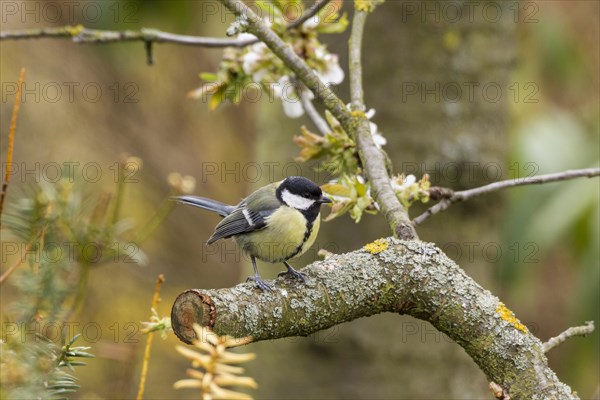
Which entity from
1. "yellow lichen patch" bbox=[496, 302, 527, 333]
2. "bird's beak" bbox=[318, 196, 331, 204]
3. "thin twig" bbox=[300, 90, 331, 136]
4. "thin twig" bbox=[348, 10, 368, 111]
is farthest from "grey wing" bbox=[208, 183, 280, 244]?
"yellow lichen patch" bbox=[496, 302, 527, 333]

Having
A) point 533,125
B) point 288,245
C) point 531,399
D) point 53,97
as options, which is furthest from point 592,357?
point 53,97

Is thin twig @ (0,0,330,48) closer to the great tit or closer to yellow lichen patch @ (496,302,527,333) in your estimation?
the great tit

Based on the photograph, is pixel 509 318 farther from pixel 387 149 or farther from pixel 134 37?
pixel 387 149

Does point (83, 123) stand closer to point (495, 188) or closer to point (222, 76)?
point (222, 76)

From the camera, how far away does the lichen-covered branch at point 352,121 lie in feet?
5.19

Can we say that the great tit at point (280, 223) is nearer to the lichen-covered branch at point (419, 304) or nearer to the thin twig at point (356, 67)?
the thin twig at point (356, 67)

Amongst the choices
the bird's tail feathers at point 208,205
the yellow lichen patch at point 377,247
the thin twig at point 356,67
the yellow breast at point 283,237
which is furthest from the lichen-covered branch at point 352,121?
the bird's tail feathers at point 208,205

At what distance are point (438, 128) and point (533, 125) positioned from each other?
2.37 meters

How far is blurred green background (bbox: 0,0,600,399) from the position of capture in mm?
2621

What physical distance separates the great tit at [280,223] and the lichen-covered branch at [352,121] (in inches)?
8.2

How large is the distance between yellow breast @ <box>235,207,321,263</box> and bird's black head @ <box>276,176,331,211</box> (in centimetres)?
3

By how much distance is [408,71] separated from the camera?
268 cm

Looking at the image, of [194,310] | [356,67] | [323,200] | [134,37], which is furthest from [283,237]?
[194,310]

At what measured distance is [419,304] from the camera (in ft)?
4.25
